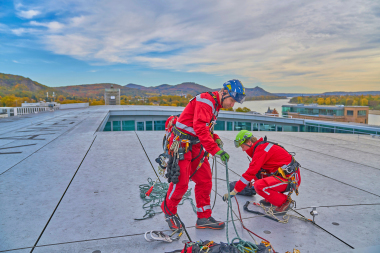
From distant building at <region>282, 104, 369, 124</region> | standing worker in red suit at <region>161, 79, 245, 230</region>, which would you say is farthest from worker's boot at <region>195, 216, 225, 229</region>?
distant building at <region>282, 104, 369, 124</region>

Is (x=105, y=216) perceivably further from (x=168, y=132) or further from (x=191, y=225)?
(x=168, y=132)

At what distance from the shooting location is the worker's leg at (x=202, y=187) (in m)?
3.12

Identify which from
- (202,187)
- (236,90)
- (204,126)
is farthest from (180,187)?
(236,90)

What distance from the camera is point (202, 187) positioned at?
3170mm

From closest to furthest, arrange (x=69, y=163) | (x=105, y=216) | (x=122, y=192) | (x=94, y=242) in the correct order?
1. (x=94, y=242)
2. (x=105, y=216)
3. (x=122, y=192)
4. (x=69, y=163)

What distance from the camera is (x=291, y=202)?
11.3 ft

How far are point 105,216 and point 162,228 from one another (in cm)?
82

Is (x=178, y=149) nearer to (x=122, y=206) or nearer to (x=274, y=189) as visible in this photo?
(x=122, y=206)

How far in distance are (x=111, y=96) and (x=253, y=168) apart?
93.0 metres

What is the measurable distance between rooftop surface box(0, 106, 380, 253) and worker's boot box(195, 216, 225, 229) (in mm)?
72

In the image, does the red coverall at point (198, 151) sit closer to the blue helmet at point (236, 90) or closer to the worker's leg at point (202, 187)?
the worker's leg at point (202, 187)

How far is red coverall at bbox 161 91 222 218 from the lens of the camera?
9.22 feet

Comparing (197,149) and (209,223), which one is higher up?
(197,149)

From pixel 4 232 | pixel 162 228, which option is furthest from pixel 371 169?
pixel 4 232
